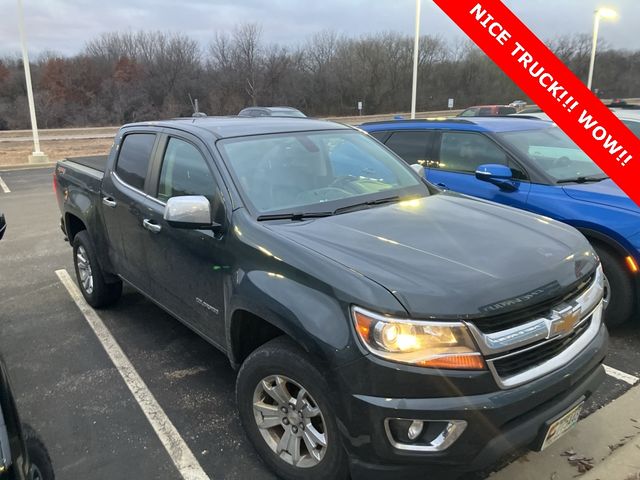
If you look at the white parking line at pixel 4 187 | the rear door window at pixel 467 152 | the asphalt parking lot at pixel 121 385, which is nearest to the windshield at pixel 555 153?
the rear door window at pixel 467 152

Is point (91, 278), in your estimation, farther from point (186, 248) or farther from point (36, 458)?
point (36, 458)

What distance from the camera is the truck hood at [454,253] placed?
2.06 metres

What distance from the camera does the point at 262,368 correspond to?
2.50 m

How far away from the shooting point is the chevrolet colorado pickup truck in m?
2.00

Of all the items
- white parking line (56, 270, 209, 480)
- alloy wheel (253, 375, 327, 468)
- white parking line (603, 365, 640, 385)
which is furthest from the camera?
white parking line (603, 365, 640, 385)

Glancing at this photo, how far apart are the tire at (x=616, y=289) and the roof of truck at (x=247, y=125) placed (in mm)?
2357

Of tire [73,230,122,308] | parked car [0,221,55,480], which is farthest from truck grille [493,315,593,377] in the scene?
tire [73,230,122,308]

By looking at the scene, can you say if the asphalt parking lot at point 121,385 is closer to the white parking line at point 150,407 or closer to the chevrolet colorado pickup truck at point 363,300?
the white parking line at point 150,407

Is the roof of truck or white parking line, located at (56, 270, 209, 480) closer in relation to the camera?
white parking line, located at (56, 270, 209, 480)

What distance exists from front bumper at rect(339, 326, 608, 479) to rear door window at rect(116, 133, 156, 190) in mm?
2557

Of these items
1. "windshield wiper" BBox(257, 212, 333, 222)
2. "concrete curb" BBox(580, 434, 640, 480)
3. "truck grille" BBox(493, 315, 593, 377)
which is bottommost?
"concrete curb" BBox(580, 434, 640, 480)

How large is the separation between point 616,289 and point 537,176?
3.95 feet

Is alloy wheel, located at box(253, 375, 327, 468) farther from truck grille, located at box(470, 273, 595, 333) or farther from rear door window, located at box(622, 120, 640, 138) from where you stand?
rear door window, located at box(622, 120, 640, 138)

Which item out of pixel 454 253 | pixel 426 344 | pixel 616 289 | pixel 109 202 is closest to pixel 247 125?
pixel 109 202
